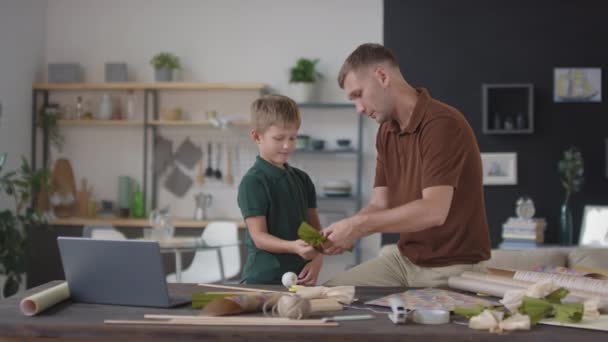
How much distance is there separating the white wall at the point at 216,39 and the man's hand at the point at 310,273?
4629 millimetres

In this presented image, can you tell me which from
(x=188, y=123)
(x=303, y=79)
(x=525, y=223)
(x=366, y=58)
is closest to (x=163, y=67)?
(x=188, y=123)

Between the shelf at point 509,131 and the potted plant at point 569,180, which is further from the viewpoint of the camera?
the shelf at point 509,131

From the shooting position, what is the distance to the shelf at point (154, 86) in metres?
7.45

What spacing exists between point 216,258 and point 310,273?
3.92 m

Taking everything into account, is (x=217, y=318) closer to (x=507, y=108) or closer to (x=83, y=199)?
(x=507, y=108)

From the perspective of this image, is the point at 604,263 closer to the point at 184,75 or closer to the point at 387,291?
the point at 387,291

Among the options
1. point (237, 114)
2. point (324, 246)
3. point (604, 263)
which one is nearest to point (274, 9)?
point (237, 114)

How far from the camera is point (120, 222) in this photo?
7.52 meters

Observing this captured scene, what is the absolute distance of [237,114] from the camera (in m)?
7.80

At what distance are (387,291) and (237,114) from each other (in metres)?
5.46

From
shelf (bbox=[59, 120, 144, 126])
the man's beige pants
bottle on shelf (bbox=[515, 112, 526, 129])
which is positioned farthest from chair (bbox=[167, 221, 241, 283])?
the man's beige pants

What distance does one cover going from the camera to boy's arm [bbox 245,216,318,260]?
106 inches

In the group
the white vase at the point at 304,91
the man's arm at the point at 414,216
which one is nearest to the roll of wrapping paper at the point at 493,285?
the man's arm at the point at 414,216

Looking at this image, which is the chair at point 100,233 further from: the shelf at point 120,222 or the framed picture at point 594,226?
the framed picture at point 594,226
